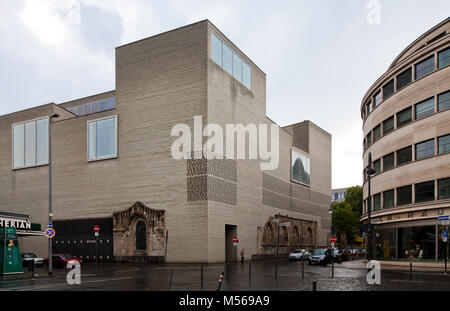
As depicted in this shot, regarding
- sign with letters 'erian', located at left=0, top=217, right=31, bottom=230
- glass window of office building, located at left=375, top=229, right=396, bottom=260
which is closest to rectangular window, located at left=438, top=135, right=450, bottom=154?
glass window of office building, located at left=375, top=229, right=396, bottom=260

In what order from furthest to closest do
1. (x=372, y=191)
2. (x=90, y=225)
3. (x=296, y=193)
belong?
(x=296, y=193) → (x=90, y=225) → (x=372, y=191)

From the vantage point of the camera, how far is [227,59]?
55406mm

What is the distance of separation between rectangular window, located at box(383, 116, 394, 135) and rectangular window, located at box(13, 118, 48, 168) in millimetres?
41150

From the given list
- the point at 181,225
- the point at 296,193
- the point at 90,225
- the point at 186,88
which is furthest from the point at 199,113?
the point at 296,193

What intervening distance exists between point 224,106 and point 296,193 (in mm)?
29598

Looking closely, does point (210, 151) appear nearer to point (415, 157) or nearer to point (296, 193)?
point (415, 157)

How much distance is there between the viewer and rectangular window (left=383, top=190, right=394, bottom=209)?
141 feet

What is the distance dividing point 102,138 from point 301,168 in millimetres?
36936

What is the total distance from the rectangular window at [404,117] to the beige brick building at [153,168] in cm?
1869

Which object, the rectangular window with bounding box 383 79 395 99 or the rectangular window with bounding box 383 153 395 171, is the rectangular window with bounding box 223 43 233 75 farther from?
the rectangular window with bounding box 383 153 395 171

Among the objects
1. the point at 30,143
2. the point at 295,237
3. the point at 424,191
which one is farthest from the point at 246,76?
the point at 30,143

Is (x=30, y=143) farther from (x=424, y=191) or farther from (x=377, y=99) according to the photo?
(x=424, y=191)

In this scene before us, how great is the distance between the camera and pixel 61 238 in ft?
190

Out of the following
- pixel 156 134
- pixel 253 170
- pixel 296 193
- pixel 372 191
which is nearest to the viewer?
pixel 372 191
